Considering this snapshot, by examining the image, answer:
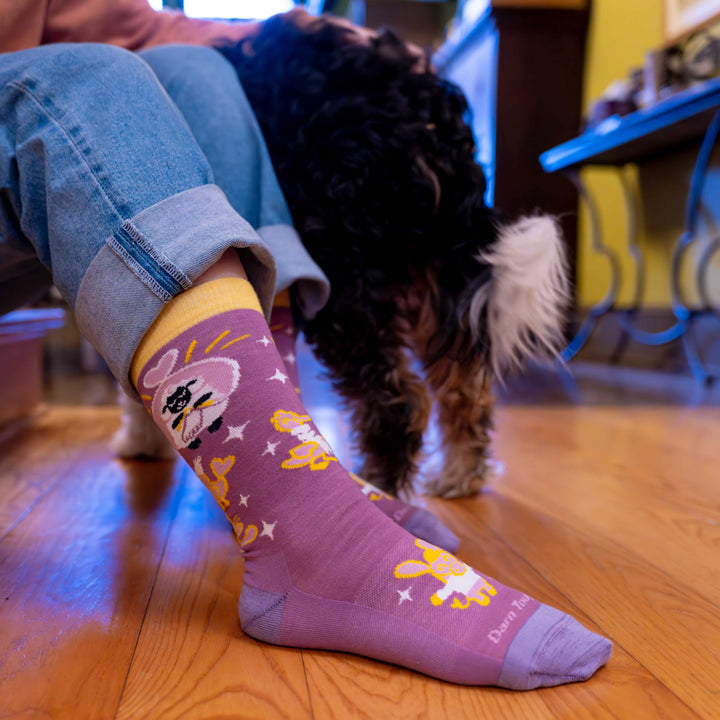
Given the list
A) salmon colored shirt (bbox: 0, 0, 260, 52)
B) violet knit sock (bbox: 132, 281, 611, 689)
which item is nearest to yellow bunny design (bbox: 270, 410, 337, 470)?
violet knit sock (bbox: 132, 281, 611, 689)

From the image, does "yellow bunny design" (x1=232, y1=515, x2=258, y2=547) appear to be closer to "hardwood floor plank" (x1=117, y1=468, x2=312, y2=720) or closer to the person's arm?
"hardwood floor plank" (x1=117, y1=468, x2=312, y2=720)

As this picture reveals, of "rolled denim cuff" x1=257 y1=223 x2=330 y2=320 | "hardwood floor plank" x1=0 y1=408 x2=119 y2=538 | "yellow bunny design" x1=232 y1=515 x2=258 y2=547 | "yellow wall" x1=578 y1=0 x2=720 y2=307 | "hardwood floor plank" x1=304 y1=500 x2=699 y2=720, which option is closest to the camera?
"hardwood floor plank" x1=304 y1=500 x2=699 y2=720

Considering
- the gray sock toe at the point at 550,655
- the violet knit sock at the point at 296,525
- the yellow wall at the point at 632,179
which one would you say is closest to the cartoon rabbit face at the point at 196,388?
the violet knit sock at the point at 296,525

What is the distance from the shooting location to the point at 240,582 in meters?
0.71

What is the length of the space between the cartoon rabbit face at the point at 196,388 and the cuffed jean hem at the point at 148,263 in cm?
3

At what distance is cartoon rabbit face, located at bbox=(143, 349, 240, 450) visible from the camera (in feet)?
1.81

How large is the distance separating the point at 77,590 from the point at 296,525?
0.87 feet

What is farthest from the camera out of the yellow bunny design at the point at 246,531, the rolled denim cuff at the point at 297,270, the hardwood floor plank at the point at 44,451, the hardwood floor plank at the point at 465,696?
the hardwood floor plank at the point at 44,451

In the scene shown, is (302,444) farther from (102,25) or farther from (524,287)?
(102,25)

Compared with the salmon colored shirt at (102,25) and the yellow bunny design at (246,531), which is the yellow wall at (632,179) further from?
the yellow bunny design at (246,531)

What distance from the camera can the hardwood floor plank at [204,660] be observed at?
18.9 inches

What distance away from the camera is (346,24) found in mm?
931

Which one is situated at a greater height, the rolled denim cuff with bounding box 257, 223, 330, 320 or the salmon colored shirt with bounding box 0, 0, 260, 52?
the salmon colored shirt with bounding box 0, 0, 260, 52

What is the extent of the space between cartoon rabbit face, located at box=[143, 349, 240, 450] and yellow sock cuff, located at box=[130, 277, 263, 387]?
0.01m
